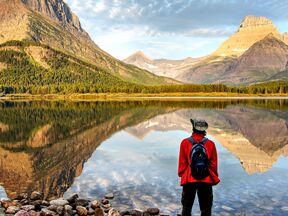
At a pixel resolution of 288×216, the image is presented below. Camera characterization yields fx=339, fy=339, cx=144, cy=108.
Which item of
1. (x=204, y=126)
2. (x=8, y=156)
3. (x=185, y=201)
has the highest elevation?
(x=204, y=126)

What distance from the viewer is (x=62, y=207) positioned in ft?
67.8

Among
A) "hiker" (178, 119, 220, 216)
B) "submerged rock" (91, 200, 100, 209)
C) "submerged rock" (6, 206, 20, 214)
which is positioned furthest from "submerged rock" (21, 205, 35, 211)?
"hiker" (178, 119, 220, 216)

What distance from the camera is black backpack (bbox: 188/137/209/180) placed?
1384 cm

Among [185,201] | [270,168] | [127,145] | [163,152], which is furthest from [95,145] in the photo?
[185,201]

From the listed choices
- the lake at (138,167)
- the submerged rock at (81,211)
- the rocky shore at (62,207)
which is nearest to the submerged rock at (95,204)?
the rocky shore at (62,207)

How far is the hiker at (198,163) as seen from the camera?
45.6ft

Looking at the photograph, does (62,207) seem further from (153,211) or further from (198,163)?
(198,163)

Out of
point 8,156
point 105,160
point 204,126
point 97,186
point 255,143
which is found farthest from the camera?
point 255,143

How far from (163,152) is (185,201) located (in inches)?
1122

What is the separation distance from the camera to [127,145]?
1939 inches

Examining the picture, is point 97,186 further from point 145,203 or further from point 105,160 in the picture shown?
point 105,160

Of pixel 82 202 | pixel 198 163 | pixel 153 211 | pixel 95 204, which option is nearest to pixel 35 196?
pixel 82 202

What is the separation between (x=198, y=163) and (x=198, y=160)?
0.12 m

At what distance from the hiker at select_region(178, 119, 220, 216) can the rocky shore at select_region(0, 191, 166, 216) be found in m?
5.86
